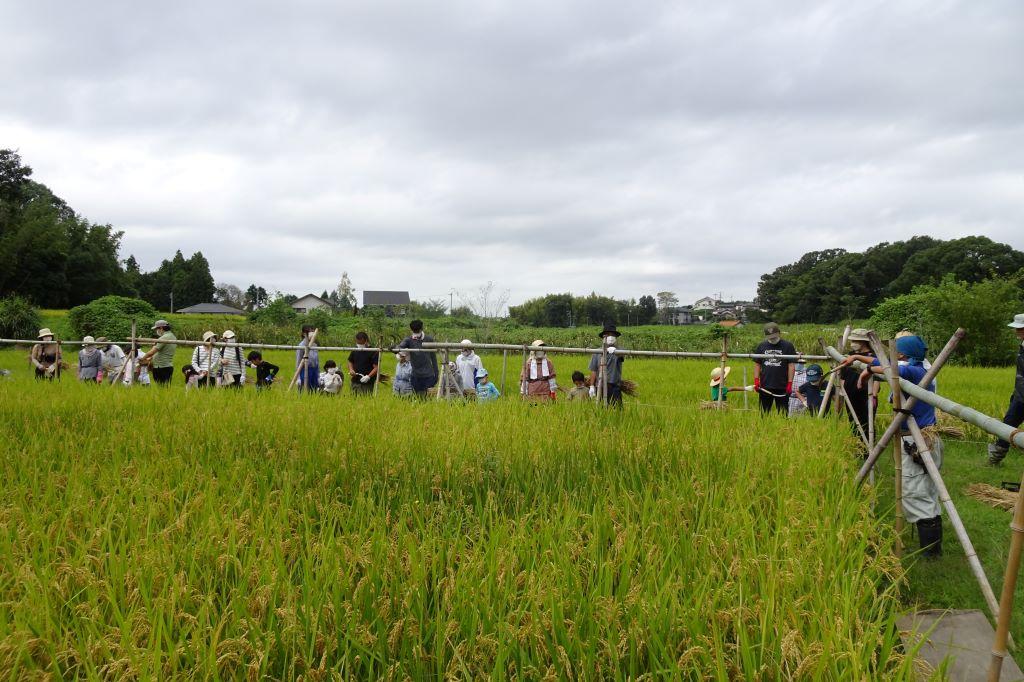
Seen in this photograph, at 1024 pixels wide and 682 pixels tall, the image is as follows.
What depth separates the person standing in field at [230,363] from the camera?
9930 millimetres

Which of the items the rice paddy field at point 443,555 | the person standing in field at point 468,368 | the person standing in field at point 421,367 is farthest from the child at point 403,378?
the rice paddy field at point 443,555

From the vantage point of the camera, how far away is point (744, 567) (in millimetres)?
2438

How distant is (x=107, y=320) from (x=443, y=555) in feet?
102

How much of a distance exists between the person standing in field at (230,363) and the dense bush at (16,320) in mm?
24599

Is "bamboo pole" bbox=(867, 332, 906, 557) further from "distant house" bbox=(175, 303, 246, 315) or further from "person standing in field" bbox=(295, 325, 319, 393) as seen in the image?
"distant house" bbox=(175, 303, 246, 315)

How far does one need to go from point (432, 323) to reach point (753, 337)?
18.1 m

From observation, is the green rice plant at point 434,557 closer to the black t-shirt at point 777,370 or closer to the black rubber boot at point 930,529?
the black rubber boot at point 930,529

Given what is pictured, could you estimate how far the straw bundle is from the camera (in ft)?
18.3

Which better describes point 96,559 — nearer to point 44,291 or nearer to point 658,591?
point 658,591

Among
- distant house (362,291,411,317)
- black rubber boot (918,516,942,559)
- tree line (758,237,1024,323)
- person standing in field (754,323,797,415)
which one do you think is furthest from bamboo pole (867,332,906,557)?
distant house (362,291,411,317)

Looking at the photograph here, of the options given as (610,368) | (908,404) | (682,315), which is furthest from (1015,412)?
(682,315)

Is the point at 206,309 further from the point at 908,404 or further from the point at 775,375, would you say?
the point at 908,404

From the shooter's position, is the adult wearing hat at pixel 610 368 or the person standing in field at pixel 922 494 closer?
the person standing in field at pixel 922 494

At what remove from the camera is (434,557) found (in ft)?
7.87
